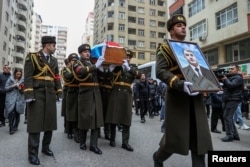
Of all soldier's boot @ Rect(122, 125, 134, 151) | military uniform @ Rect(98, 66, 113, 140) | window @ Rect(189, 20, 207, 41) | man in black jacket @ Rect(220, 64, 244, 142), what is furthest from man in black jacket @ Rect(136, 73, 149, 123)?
window @ Rect(189, 20, 207, 41)

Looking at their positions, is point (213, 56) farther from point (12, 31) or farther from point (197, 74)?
point (12, 31)

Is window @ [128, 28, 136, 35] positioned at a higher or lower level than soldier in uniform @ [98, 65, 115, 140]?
higher

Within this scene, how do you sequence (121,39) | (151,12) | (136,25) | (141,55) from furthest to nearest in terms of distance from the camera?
(151,12), (136,25), (141,55), (121,39)

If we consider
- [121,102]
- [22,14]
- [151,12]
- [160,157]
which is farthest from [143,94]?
[22,14]

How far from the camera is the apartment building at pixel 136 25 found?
57.6 meters

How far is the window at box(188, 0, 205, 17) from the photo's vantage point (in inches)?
1165

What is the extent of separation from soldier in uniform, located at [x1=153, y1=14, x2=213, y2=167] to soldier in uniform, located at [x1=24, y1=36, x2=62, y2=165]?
2.35 meters

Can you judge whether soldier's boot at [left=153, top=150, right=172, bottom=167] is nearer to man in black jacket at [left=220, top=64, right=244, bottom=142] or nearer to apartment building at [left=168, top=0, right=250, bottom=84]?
man in black jacket at [left=220, top=64, right=244, bottom=142]

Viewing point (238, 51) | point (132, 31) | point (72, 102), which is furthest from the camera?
point (132, 31)

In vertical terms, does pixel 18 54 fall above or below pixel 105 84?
above

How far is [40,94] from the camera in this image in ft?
16.7

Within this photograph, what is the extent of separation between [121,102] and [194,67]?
3.05 m

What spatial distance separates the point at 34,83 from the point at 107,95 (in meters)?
1.92

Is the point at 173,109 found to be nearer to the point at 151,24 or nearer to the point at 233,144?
the point at 233,144
